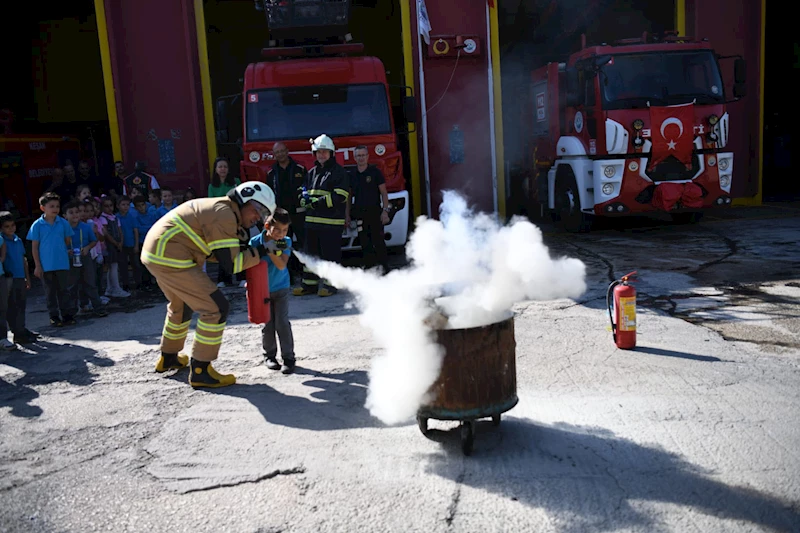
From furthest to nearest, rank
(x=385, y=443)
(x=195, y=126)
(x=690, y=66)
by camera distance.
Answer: (x=195, y=126) < (x=690, y=66) < (x=385, y=443)

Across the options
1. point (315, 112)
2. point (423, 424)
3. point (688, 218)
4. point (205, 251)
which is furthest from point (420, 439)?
point (688, 218)

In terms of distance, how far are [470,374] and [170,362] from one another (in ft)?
10.3

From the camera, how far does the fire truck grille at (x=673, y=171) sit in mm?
11312

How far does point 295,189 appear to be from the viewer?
9008 millimetres

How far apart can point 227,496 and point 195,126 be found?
1100 cm

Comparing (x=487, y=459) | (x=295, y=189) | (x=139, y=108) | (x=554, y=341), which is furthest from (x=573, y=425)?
(x=139, y=108)

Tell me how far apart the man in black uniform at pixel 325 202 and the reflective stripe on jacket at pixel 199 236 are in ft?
8.60

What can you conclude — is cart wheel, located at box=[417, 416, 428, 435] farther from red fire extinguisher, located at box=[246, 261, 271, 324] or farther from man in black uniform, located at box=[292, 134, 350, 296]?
man in black uniform, located at box=[292, 134, 350, 296]

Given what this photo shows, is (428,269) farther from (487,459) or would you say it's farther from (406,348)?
(487,459)

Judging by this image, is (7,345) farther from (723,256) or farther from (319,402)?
(723,256)

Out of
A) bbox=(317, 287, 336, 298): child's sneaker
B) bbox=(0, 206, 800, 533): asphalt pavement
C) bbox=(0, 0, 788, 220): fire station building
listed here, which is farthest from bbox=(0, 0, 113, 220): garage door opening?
bbox=(0, 206, 800, 533): asphalt pavement

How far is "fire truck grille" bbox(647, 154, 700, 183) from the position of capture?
37.1 ft

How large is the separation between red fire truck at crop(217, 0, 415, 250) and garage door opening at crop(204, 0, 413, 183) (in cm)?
672

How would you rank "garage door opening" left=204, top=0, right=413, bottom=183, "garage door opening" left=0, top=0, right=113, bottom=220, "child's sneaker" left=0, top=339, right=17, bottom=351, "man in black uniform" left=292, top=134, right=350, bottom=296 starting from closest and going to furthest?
"child's sneaker" left=0, top=339, right=17, bottom=351, "man in black uniform" left=292, top=134, right=350, bottom=296, "garage door opening" left=204, top=0, right=413, bottom=183, "garage door opening" left=0, top=0, right=113, bottom=220
